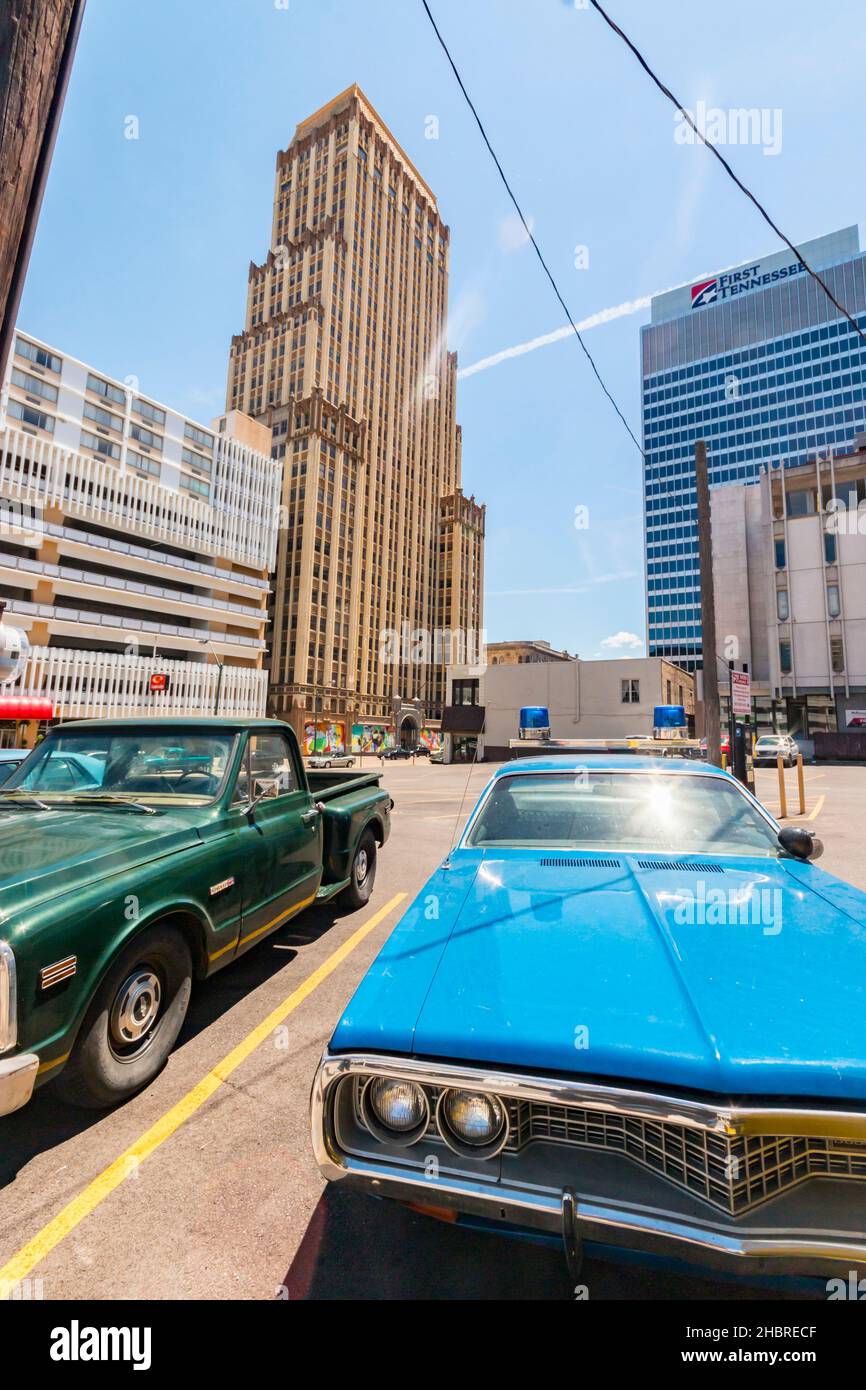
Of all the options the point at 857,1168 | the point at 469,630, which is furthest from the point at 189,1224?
the point at 469,630

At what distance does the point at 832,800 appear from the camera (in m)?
16.5

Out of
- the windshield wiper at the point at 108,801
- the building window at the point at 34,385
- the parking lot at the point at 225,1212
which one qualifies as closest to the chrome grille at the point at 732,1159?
the parking lot at the point at 225,1212

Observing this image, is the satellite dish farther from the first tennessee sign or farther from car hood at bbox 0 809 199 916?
the first tennessee sign

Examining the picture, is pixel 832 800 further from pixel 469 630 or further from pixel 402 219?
pixel 402 219

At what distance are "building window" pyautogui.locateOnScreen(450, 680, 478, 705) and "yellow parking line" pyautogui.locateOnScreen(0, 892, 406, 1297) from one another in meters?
46.7

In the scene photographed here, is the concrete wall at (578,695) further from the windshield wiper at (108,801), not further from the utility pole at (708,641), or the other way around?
the windshield wiper at (108,801)

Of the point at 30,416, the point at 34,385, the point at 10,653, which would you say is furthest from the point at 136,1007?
the point at 34,385

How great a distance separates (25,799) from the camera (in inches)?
156

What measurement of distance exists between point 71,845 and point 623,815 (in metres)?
3.16

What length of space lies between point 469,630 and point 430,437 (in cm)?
3371

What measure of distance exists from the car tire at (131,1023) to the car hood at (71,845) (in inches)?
17.0

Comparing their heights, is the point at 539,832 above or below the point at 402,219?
below

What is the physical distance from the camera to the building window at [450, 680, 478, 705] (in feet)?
167

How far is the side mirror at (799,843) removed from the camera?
3.10 metres
